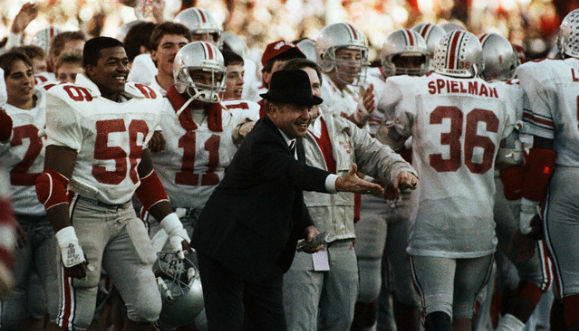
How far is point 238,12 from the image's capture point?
1983cm

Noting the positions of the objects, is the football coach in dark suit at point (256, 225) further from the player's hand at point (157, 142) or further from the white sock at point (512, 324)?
the white sock at point (512, 324)

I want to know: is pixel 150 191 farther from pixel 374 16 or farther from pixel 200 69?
pixel 374 16

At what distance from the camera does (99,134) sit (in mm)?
5883

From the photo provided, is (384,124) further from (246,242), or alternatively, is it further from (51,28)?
(51,28)

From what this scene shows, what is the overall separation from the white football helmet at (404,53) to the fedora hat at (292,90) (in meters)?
3.17

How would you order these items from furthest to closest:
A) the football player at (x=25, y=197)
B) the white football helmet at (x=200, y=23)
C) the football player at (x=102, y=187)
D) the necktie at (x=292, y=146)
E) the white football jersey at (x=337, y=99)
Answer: the white football helmet at (x=200, y=23) < the white football jersey at (x=337, y=99) < the football player at (x=25, y=197) < the football player at (x=102, y=187) < the necktie at (x=292, y=146)

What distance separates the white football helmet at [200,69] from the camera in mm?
6660

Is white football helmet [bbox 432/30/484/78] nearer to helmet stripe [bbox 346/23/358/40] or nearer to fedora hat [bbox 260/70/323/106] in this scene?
helmet stripe [bbox 346/23/358/40]

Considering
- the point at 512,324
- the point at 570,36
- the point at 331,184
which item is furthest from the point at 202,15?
the point at 331,184

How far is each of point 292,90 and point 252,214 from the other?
1.96 feet

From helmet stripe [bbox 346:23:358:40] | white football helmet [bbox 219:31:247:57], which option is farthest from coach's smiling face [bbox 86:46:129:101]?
white football helmet [bbox 219:31:247:57]

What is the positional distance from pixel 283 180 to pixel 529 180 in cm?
226

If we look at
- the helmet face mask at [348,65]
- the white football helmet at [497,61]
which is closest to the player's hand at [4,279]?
the helmet face mask at [348,65]

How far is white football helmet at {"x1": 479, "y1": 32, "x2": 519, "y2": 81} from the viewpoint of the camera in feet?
26.4
